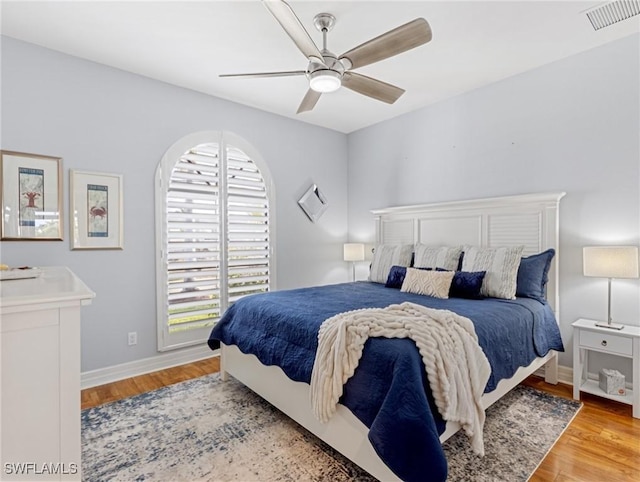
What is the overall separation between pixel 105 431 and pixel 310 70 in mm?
2775

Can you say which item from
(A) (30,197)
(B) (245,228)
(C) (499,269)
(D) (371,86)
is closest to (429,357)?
(C) (499,269)

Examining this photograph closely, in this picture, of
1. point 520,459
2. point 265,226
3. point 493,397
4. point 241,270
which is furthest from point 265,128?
point 520,459

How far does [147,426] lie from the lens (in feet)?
7.70

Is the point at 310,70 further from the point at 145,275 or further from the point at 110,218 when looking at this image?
the point at 145,275

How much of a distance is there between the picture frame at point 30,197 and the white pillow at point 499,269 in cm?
368

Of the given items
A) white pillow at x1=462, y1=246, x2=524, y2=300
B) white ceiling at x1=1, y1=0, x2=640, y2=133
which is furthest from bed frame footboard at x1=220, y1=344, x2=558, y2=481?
white ceiling at x1=1, y1=0, x2=640, y2=133

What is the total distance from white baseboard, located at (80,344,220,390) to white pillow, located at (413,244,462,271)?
250 cm

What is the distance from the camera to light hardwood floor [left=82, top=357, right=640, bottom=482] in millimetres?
1857

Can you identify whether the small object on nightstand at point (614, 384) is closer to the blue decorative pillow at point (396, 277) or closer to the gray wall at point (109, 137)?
the blue decorative pillow at point (396, 277)

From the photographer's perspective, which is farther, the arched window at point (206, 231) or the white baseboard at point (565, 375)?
the arched window at point (206, 231)

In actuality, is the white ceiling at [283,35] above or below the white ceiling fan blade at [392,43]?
above

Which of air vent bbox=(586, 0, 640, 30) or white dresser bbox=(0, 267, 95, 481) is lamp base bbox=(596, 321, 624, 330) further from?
white dresser bbox=(0, 267, 95, 481)

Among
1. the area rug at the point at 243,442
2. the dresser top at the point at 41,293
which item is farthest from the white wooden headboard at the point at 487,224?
the dresser top at the point at 41,293

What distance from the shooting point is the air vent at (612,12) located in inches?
91.4
